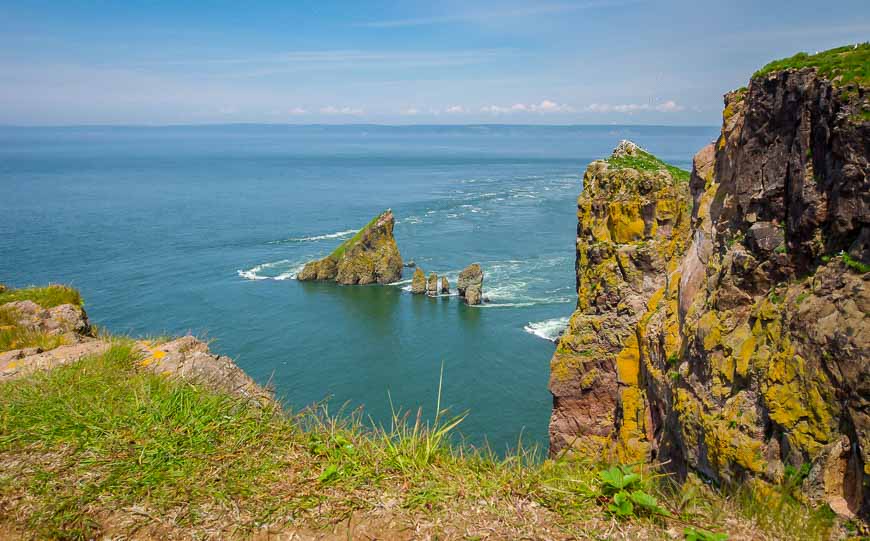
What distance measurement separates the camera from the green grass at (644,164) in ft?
67.5

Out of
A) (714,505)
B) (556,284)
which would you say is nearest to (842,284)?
(714,505)

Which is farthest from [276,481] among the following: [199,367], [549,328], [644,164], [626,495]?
[549,328]

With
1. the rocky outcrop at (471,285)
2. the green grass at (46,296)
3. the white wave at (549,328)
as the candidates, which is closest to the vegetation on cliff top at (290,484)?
the green grass at (46,296)

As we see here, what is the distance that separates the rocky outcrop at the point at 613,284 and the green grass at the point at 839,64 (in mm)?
7587

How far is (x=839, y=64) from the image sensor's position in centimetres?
1048

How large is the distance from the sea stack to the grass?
5805cm

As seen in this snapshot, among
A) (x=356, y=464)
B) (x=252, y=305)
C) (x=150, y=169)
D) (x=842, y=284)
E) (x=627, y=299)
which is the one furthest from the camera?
(x=150, y=169)

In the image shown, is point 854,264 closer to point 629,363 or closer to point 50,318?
point 629,363

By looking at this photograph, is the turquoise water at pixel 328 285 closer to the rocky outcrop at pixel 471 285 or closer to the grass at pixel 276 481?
the rocky outcrop at pixel 471 285

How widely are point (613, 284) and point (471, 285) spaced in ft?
135

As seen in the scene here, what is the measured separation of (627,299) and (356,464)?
52.0 feet

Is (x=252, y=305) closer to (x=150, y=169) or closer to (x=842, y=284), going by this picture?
(x=842, y=284)

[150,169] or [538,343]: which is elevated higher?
[150,169]

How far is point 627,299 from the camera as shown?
19.5m
